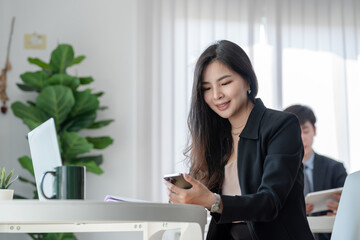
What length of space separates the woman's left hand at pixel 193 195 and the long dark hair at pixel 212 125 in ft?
1.28

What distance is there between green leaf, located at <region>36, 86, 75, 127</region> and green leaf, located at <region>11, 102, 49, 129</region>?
0.07m

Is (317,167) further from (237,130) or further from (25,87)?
(25,87)

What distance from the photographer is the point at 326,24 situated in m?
4.95

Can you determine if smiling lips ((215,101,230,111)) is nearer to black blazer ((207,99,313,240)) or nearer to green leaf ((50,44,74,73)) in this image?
black blazer ((207,99,313,240))

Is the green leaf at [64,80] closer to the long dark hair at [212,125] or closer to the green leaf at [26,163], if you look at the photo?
the green leaf at [26,163]

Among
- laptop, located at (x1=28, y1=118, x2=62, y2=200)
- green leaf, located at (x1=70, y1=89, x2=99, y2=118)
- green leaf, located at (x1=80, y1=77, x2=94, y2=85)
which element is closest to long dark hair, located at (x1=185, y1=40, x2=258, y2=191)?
laptop, located at (x1=28, y1=118, x2=62, y2=200)

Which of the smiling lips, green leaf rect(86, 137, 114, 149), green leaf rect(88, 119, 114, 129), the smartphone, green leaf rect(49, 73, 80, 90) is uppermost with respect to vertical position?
green leaf rect(49, 73, 80, 90)

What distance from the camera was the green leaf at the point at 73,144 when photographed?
3.97 m

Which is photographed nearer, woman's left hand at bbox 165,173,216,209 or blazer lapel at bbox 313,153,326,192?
woman's left hand at bbox 165,173,216,209

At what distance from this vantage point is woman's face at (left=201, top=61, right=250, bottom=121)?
1861mm

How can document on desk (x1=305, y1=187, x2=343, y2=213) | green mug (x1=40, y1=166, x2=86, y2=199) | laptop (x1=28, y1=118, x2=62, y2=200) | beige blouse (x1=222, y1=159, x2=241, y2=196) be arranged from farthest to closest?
document on desk (x1=305, y1=187, x2=343, y2=213) → beige blouse (x1=222, y1=159, x2=241, y2=196) → laptop (x1=28, y1=118, x2=62, y2=200) → green mug (x1=40, y1=166, x2=86, y2=199)

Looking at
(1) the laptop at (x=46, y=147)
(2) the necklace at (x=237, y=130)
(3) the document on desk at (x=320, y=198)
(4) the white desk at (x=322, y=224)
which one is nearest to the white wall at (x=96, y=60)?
(3) the document on desk at (x=320, y=198)

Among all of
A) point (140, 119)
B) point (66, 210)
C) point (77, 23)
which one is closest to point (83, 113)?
point (140, 119)

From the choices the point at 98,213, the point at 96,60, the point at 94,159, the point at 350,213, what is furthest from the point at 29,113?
the point at 98,213
